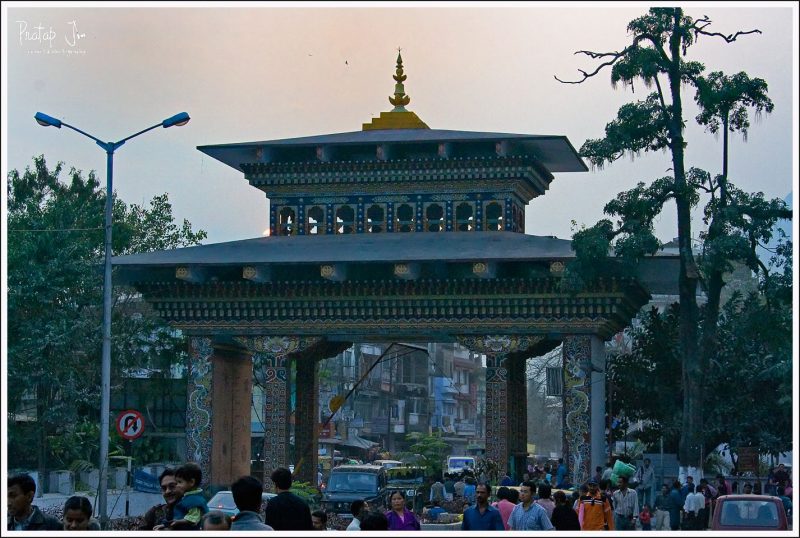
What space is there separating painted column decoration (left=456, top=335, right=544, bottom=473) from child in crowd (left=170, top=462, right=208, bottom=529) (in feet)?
70.0

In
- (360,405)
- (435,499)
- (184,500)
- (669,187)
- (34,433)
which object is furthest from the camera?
(360,405)

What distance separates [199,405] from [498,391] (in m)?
7.54

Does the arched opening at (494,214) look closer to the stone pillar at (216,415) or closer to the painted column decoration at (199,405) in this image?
the stone pillar at (216,415)

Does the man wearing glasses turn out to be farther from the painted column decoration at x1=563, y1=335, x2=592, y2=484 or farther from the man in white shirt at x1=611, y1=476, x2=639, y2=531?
the painted column decoration at x1=563, y1=335, x2=592, y2=484

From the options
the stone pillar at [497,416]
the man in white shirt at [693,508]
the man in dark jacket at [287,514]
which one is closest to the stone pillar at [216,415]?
the stone pillar at [497,416]

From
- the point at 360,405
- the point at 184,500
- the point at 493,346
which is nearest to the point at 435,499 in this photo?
the point at 493,346

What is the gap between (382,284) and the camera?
114 feet

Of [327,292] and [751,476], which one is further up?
[327,292]

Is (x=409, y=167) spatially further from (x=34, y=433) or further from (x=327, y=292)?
(x=34, y=433)

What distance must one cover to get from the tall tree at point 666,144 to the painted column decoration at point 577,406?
7.13ft

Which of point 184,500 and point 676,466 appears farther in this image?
point 676,466

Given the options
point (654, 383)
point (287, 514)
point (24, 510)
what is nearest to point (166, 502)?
point (287, 514)

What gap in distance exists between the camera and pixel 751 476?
122ft

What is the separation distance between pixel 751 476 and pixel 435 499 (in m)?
8.44
